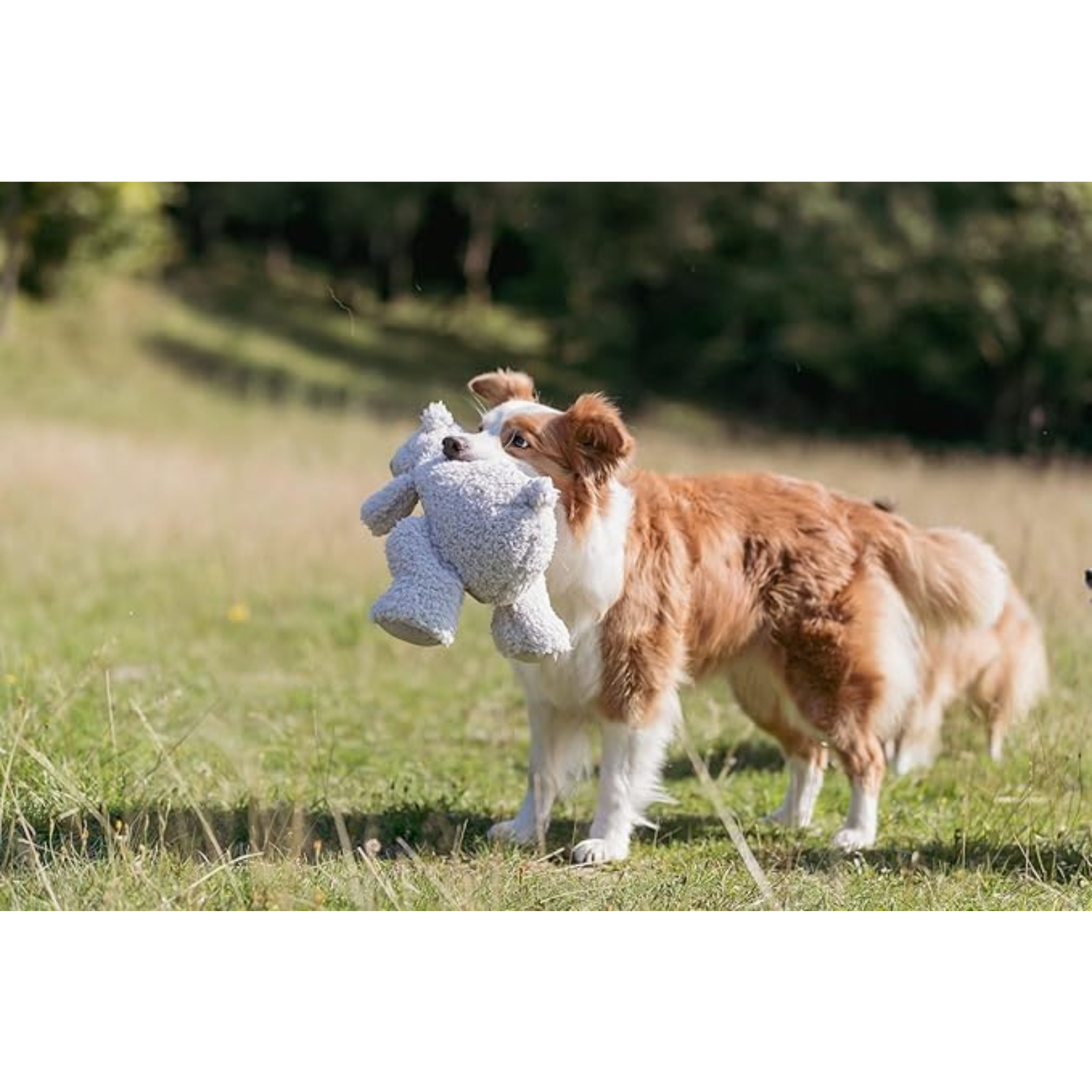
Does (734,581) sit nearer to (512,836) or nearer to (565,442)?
(565,442)

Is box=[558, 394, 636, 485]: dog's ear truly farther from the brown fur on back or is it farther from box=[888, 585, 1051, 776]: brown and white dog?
box=[888, 585, 1051, 776]: brown and white dog

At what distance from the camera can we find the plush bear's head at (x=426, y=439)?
4562 millimetres

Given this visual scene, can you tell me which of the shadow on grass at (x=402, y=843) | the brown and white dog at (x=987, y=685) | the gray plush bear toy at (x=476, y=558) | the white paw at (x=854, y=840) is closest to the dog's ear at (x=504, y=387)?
the gray plush bear toy at (x=476, y=558)

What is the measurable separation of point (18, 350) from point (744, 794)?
24.7 m

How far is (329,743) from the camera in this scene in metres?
6.70

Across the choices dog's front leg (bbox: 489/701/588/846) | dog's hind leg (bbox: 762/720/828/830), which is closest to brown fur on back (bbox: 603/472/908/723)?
dog's front leg (bbox: 489/701/588/846)

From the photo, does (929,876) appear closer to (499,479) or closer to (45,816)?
(499,479)

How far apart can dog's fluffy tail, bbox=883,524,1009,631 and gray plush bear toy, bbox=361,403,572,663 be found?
1.71m

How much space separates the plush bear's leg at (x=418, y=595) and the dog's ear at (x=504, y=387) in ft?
2.24

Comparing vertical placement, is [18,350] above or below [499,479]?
below

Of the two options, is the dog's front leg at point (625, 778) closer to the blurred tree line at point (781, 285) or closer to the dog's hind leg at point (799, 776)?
the dog's hind leg at point (799, 776)

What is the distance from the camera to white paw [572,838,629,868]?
16.3 feet
